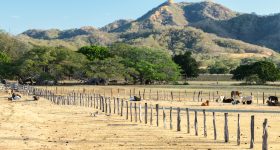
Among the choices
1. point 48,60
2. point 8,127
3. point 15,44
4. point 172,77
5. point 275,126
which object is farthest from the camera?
point 15,44

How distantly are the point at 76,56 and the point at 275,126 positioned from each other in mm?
65034

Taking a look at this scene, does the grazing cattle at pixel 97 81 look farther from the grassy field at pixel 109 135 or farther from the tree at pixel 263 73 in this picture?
the grassy field at pixel 109 135

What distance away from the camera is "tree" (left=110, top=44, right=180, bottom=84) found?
91.4 m

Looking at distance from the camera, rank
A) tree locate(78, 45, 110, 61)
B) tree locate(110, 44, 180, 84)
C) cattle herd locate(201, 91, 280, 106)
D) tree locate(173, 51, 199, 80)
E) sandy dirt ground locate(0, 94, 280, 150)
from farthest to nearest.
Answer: tree locate(173, 51, 199, 80)
tree locate(78, 45, 110, 61)
tree locate(110, 44, 180, 84)
cattle herd locate(201, 91, 280, 106)
sandy dirt ground locate(0, 94, 280, 150)

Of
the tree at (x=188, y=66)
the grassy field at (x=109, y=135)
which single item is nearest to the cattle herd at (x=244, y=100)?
the grassy field at (x=109, y=135)

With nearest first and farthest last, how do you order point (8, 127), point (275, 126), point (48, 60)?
point (8, 127) → point (275, 126) → point (48, 60)

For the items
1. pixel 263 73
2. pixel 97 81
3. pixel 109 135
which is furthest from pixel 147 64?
pixel 109 135

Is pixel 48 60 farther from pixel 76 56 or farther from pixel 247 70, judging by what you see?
pixel 247 70

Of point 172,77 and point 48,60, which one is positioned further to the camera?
point 172,77

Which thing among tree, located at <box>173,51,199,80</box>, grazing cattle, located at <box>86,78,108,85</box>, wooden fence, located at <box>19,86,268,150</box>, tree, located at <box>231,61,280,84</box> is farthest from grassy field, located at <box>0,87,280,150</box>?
tree, located at <box>173,51,199,80</box>

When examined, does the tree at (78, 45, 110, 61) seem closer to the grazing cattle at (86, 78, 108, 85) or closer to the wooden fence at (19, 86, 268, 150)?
the grazing cattle at (86, 78, 108, 85)

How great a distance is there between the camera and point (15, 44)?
131875mm

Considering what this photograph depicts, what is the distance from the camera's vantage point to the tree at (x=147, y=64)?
9144cm

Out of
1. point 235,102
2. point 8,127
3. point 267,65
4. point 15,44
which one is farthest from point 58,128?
point 15,44
